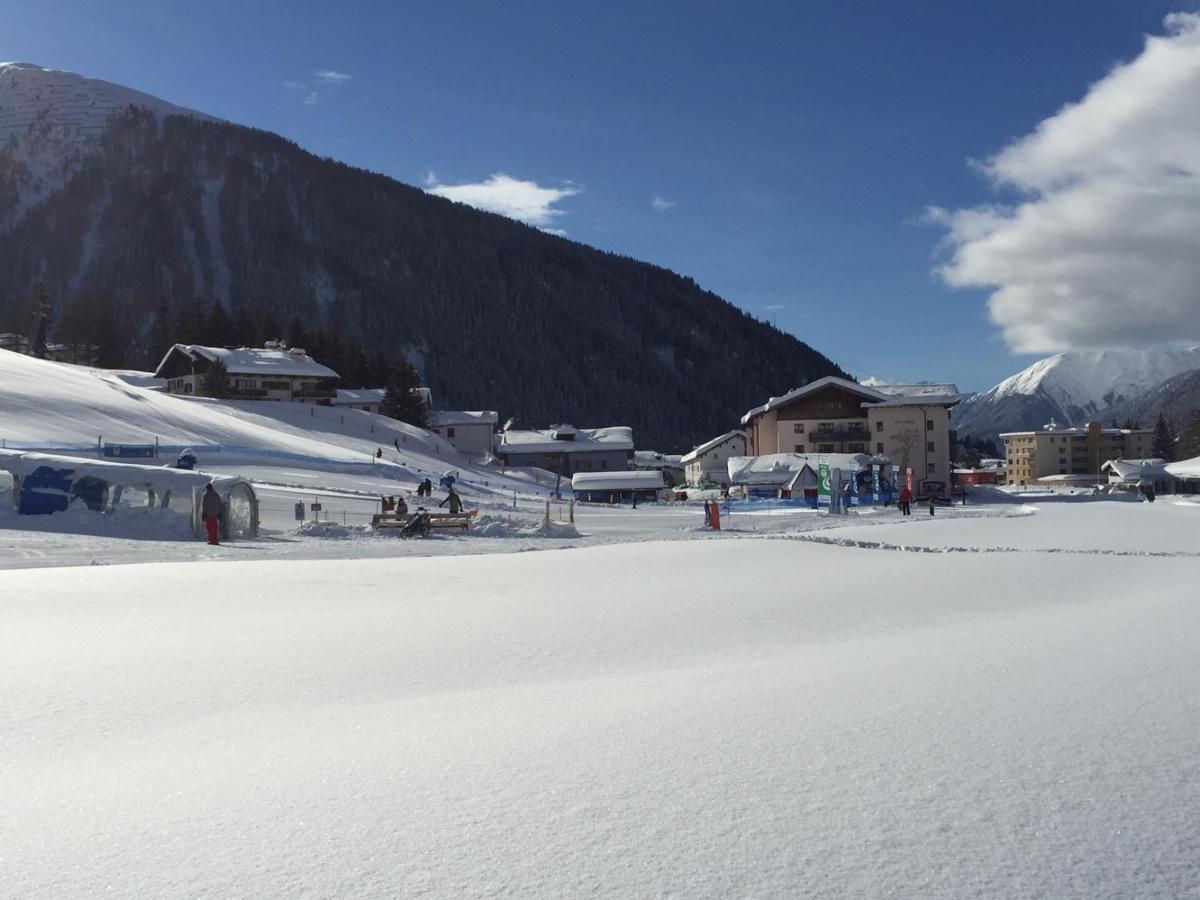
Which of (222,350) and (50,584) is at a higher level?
(222,350)

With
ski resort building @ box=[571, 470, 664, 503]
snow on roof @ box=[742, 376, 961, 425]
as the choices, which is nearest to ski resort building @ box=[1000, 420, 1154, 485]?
snow on roof @ box=[742, 376, 961, 425]

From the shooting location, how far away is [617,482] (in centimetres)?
7056

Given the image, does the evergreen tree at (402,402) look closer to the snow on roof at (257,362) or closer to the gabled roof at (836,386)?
the snow on roof at (257,362)

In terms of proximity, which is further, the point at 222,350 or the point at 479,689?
the point at 222,350

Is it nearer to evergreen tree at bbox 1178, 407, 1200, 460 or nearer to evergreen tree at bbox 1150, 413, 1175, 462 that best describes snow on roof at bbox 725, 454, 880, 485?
evergreen tree at bbox 1178, 407, 1200, 460

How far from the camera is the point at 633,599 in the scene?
12.2 metres

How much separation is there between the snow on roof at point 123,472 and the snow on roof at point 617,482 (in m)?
44.0

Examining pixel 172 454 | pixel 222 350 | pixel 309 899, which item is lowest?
pixel 309 899

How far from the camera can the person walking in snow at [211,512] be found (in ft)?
76.5

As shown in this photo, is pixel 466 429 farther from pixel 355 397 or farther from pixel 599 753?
pixel 599 753

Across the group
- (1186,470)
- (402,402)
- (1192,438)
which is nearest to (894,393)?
(1186,470)

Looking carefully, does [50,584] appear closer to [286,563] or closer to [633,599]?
[286,563]

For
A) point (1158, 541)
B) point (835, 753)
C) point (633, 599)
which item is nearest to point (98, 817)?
point (835, 753)

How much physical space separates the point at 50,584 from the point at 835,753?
38.2 feet
